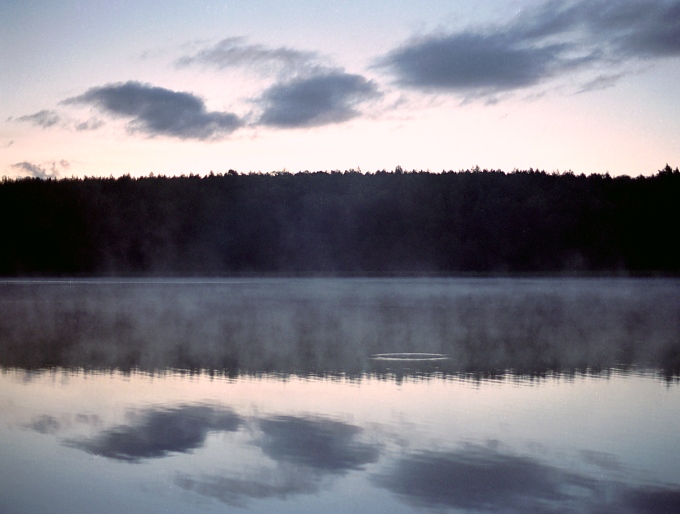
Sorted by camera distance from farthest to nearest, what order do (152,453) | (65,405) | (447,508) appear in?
(65,405) < (152,453) < (447,508)

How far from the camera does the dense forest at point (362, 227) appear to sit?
10956 cm

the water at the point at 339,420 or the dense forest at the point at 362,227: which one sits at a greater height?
the dense forest at the point at 362,227

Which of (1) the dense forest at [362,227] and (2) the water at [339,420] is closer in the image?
(2) the water at [339,420]

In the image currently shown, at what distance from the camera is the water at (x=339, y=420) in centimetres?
802

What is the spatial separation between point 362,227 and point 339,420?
347 feet

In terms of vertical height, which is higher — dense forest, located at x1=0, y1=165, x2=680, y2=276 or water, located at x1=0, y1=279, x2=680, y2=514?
dense forest, located at x1=0, y1=165, x2=680, y2=276

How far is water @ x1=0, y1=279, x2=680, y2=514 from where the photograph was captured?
316 inches

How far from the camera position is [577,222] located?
112 meters

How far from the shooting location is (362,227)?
117 meters

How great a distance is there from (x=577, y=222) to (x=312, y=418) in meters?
105

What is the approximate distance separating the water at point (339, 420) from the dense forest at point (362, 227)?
292 ft

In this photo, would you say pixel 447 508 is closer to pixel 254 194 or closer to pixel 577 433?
pixel 577 433

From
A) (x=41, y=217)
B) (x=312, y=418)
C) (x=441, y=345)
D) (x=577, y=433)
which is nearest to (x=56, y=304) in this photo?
(x=441, y=345)

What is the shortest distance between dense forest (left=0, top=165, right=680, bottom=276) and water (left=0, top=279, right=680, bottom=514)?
88.9m
